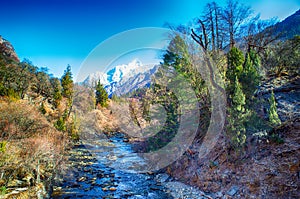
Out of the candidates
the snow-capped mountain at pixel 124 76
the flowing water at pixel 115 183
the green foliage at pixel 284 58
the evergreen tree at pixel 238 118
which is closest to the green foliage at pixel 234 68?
the evergreen tree at pixel 238 118

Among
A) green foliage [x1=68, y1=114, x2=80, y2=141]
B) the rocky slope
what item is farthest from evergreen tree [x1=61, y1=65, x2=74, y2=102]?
the rocky slope

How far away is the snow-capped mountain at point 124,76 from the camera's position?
709 inches

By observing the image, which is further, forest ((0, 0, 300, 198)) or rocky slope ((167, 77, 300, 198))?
forest ((0, 0, 300, 198))

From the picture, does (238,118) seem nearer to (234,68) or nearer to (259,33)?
(234,68)

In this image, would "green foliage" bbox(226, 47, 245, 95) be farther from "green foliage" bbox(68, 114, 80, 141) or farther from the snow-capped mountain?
"green foliage" bbox(68, 114, 80, 141)

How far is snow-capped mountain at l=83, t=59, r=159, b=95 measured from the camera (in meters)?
18.0

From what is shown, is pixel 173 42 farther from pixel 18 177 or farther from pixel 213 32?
pixel 18 177

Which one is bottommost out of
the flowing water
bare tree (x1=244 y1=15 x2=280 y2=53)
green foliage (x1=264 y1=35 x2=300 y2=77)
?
the flowing water

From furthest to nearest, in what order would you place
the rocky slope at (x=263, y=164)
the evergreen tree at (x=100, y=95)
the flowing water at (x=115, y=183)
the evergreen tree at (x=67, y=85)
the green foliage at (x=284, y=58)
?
the evergreen tree at (x=100, y=95)
the evergreen tree at (x=67, y=85)
the green foliage at (x=284, y=58)
the flowing water at (x=115, y=183)
the rocky slope at (x=263, y=164)

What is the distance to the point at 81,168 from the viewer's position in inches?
543

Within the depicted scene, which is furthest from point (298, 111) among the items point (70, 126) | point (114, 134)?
point (114, 134)

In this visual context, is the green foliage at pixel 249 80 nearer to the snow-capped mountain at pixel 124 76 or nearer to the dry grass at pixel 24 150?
the snow-capped mountain at pixel 124 76

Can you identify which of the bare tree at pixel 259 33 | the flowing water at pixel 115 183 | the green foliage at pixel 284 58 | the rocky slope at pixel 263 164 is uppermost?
the bare tree at pixel 259 33

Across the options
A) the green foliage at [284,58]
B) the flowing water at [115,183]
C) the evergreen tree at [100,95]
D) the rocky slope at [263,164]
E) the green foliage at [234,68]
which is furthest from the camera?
the evergreen tree at [100,95]
